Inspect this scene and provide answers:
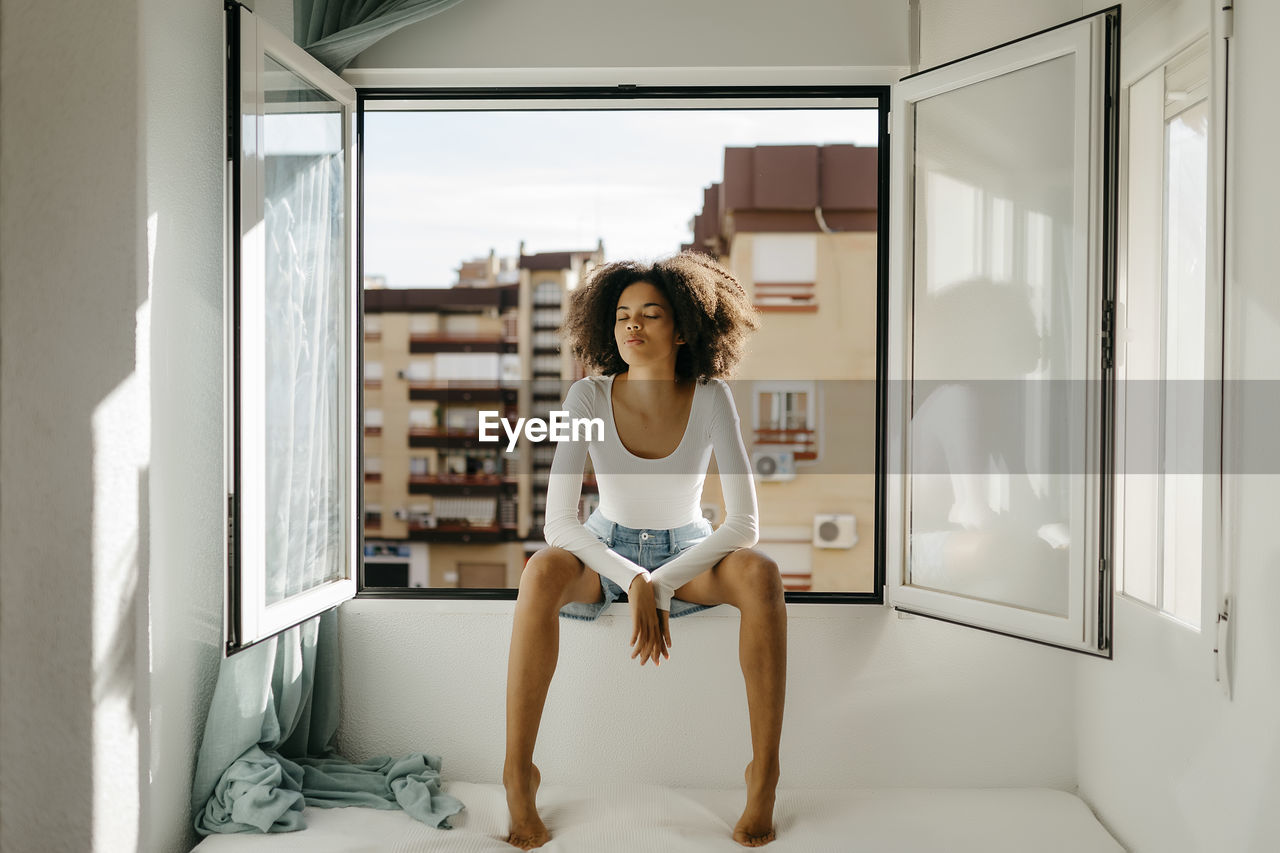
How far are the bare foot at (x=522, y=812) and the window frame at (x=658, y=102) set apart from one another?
54 centimetres

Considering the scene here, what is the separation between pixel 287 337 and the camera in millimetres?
2027

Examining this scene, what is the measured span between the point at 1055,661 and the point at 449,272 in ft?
12.1

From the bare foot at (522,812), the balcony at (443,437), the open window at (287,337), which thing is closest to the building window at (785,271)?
the balcony at (443,437)

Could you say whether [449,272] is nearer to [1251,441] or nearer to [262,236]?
[262,236]

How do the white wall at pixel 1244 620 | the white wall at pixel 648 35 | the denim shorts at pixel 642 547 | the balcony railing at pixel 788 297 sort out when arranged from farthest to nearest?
the balcony railing at pixel 788 297 → the white wall at pixel 648 35 → the denim shorts at pixel 642 547 → the white wall at pixel 1244 620

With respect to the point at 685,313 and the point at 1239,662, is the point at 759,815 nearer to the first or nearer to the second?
the point at 1239,662

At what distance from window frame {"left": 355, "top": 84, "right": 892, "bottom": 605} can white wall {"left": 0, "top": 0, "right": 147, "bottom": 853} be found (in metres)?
0.74

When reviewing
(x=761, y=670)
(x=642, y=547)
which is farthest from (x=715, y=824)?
(x=642, y=547)

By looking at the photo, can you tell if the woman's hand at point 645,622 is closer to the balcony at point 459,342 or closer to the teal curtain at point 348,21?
the teal curtain at point 348,21

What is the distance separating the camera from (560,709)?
90.7 inches

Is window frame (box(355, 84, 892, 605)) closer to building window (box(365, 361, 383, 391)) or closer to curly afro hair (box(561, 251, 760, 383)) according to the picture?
curly afro hair (box(561, 251, 760, 383))

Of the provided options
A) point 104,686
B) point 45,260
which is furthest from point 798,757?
point 45,260

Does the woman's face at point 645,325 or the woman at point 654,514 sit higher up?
the woman's face at point 645,325

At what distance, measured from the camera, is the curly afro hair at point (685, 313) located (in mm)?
2129
